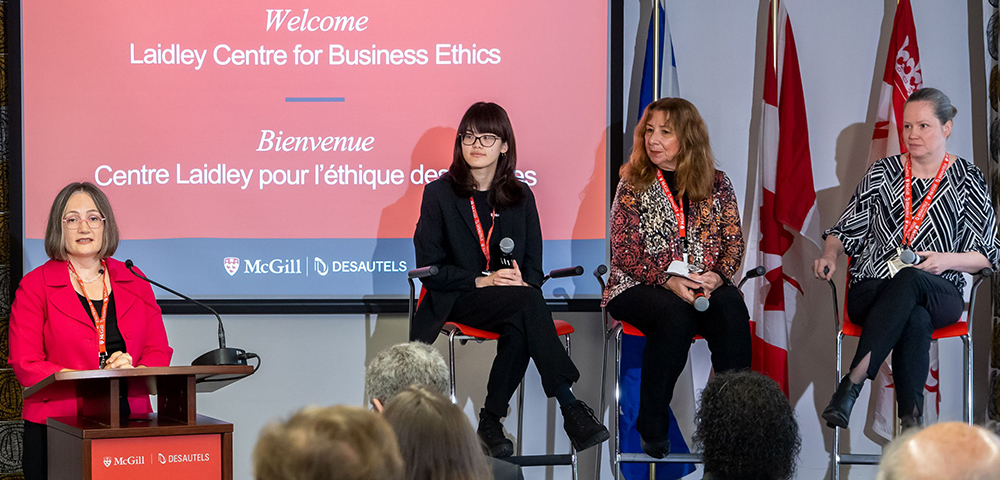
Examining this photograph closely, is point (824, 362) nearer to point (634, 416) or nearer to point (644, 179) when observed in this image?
point (634, 416)

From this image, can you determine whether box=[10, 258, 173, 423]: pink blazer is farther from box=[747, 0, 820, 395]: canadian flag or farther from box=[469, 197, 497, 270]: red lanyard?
box=[747, 0, 820, 395]: canadian flag

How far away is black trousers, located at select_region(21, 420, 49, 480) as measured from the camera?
3182mm

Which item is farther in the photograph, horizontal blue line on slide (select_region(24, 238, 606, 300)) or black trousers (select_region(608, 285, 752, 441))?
horizontal blue line on slide (select_region(24, 238, 606, 300))

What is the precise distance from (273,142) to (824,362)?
2699 millimetres

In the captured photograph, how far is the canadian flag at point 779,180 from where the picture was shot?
14.4ft

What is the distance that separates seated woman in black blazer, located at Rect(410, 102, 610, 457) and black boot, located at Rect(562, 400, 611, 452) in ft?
0.65

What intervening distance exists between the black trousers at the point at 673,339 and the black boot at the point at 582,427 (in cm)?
30

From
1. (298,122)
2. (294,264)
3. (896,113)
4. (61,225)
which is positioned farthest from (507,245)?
(896,113)

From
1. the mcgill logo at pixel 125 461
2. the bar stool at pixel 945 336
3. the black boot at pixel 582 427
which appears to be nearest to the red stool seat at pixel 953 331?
the bar stool at pixel 945 336

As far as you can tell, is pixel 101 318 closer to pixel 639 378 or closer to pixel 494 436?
pixel 494 436

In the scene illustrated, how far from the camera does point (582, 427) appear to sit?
336 cm

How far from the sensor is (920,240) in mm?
3842

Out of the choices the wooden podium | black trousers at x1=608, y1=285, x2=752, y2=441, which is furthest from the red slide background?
Answer: the wooden podium

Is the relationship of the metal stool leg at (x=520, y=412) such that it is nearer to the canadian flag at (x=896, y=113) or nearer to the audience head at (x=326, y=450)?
the canadian flag at (x=896, y=113)
